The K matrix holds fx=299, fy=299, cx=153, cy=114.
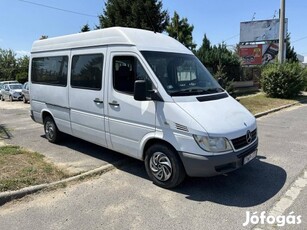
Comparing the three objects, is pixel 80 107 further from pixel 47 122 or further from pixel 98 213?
pixel 98 213

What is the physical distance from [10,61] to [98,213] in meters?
56.9

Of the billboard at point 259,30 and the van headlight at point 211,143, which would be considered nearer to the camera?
the van headlight at point 211,143

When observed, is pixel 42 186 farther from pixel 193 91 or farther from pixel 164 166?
pixel 193 91

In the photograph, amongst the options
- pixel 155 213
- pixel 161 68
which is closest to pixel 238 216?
pixel 155 213

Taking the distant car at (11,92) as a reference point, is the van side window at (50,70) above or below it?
above

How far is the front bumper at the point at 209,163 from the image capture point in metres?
4.21

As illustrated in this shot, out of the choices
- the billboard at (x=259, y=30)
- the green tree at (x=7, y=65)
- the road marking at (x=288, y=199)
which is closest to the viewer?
the road marking at (x=288, y=199)

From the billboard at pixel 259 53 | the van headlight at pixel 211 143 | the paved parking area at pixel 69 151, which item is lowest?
the paved parking area at pixel 69 151

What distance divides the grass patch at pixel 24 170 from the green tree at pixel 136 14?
1899 centimetres

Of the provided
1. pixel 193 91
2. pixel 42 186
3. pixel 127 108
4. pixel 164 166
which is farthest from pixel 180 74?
pixel 42 186

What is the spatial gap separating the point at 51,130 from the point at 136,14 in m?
18.5

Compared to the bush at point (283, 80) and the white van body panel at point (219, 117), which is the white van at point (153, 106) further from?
the bush at point (283, 80)

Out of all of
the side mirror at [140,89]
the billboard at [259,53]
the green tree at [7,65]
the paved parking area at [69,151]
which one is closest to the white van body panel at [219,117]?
the side mirror at [140,89]

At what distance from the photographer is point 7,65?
53.3m
